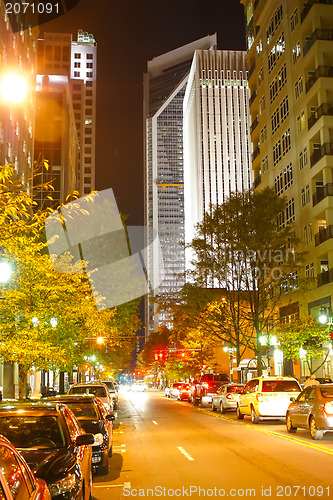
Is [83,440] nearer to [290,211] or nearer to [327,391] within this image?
[327,391]

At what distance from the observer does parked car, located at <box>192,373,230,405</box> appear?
136 feet

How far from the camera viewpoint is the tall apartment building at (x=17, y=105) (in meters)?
55.4

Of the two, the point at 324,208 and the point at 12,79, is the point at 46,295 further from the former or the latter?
the point at 324,208

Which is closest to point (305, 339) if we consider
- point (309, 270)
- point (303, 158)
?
point (309, 270)

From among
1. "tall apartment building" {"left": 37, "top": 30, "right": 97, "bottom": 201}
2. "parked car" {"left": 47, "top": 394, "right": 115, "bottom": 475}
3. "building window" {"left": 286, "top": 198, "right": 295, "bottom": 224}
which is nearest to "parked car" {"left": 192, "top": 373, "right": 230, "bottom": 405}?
"building window" {"left": 286, "top": 198, "right": 295, "bottom": 224}

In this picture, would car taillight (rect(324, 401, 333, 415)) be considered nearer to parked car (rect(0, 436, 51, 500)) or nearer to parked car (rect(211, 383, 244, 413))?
parked car (rect(0, 436, 51, 500))

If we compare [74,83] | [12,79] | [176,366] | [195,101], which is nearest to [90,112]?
[74,83]

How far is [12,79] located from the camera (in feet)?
43.2

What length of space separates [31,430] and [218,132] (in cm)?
18513

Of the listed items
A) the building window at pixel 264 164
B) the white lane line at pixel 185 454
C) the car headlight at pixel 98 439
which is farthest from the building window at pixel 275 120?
the car headlight at pixel 98 439

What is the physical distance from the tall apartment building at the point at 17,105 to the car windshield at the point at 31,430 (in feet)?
136

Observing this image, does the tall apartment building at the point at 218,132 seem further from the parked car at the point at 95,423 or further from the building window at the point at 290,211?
the parked car at the point at 95,423

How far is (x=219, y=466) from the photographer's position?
12.3 meters

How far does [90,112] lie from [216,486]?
155925mm
